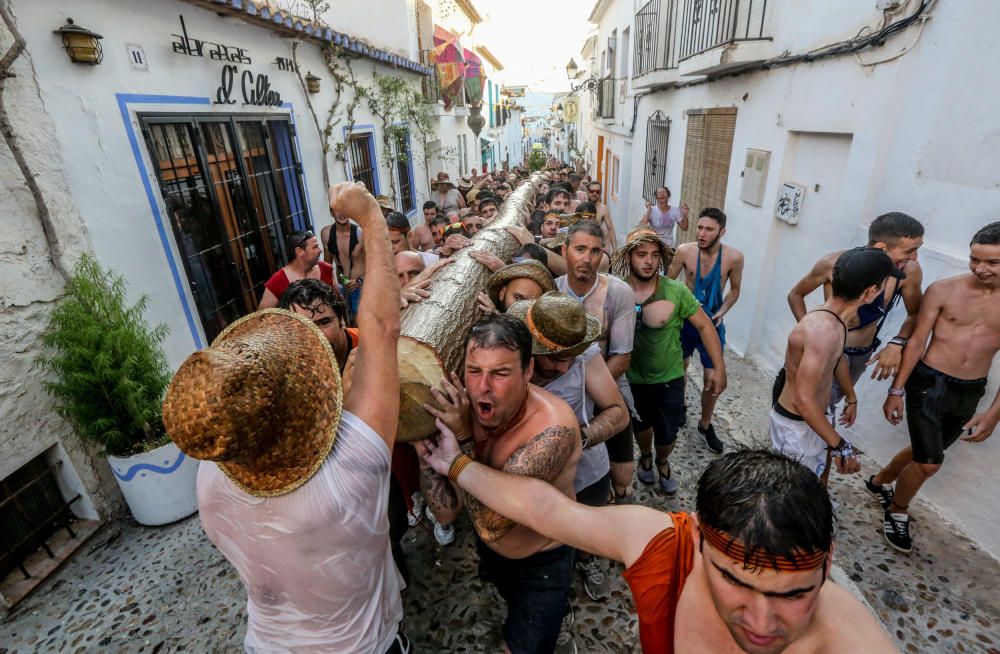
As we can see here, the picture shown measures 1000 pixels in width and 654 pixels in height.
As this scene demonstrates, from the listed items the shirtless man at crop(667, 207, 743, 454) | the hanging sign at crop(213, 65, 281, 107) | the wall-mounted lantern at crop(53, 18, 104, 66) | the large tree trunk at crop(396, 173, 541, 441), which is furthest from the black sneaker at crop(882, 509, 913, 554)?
the hanging sign at crop(213, 65, 281, 107)

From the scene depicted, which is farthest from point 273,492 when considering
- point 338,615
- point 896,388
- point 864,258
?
point 896,388

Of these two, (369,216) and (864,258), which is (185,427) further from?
(864,258)

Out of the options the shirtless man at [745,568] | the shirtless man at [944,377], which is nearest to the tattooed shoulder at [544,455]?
the shirtless man at [745,568]

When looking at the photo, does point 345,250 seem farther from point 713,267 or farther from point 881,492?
point 881,492

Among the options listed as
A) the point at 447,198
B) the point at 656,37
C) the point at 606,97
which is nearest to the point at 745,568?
the point at 447,198

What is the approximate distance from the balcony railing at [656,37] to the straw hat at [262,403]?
9.16 m

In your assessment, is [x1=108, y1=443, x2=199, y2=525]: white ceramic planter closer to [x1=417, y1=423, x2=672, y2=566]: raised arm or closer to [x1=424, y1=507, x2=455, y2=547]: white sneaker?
[x1=424, y1=507, x2=455, y2=547]: white sneaker

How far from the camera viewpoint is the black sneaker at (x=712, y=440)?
4078 millimetres

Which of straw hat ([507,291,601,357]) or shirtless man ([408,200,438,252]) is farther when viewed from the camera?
shirtless man ([408,200,438,252])

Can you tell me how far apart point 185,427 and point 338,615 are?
857 millimetres

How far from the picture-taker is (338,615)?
1.45m

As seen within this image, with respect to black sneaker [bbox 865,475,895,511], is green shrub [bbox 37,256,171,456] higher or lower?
higher

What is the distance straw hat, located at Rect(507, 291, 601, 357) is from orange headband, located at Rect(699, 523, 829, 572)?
116cm

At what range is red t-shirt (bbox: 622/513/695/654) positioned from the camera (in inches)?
53.9
